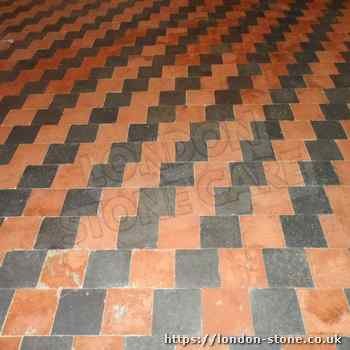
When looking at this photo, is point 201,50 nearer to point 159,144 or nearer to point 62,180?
point 159,144

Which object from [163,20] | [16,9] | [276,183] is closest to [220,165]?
[276,183]

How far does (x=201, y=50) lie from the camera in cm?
333

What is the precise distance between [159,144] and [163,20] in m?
2.30

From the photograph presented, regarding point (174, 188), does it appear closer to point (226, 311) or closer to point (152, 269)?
point (152, 269)

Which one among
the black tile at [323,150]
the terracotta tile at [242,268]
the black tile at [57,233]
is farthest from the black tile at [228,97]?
the black tile at [57,233]

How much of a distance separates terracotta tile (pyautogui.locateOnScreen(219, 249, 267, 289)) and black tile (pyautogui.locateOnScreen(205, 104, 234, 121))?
1.13 m

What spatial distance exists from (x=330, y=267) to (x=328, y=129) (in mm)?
1100

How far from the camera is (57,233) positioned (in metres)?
1.81

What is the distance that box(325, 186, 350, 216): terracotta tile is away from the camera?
183cm

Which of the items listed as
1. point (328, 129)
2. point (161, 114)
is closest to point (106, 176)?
point (161, 114)

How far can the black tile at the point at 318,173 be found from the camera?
6.52ft

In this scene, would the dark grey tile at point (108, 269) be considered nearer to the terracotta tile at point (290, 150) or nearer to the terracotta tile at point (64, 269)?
the terracotta tile at point (64, 269)

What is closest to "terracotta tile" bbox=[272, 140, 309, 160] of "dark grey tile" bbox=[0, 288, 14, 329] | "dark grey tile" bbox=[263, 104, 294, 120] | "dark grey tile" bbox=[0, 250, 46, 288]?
"dark grey tile" bbox=[263, 104, 294, 120]

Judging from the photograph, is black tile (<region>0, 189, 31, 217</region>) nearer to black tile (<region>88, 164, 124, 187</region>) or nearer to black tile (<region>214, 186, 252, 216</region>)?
black tile (<region>88, 164, 124, 187</region>)
